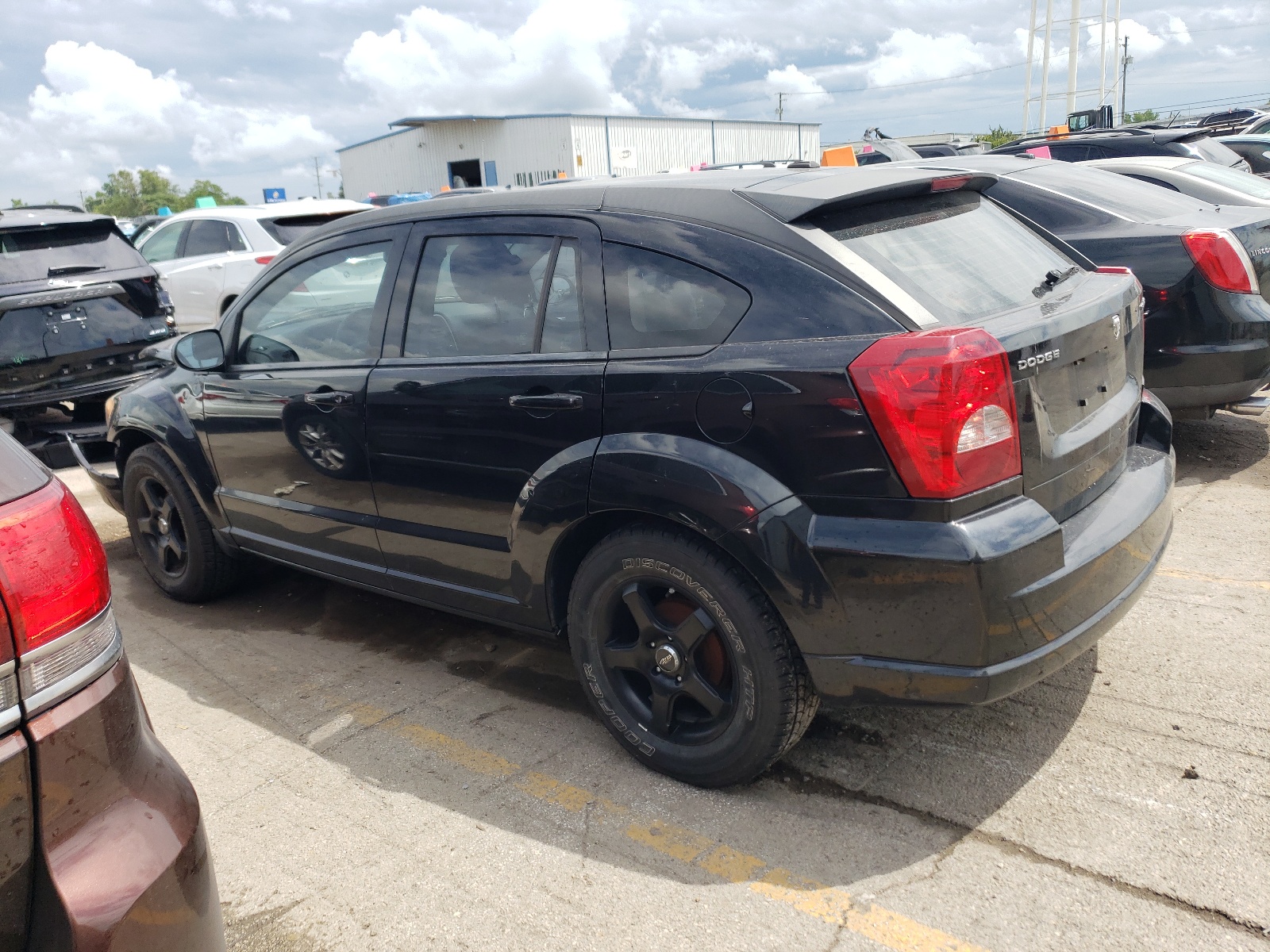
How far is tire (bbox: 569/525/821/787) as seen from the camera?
8.82ft

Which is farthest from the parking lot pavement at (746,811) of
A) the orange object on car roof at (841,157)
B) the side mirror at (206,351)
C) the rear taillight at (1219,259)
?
the orange object on car roof at (841,157)

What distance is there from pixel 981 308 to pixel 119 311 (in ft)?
23.1

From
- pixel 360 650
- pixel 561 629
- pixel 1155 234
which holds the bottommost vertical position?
pixel 360 650

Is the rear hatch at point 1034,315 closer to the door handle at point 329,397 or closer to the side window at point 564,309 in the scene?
the side window at point 564,309

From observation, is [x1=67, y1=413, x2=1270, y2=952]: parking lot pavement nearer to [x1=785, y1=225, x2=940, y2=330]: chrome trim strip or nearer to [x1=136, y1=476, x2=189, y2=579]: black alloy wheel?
[x1=136, y1=476, x2=189, y2=579]: black alloy wheel

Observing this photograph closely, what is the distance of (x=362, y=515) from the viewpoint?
3.72 m

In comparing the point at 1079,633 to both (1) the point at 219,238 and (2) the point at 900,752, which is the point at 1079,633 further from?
(1) the point at 219,238

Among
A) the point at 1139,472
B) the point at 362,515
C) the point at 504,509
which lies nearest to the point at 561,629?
the point at 504,509

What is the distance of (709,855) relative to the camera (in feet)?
8.80

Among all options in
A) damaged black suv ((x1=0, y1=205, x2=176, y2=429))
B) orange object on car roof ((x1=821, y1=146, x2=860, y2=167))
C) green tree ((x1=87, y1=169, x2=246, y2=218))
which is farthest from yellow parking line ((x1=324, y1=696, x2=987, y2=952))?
green tree ((x1=87, y1=169, x2=246, y2=218))

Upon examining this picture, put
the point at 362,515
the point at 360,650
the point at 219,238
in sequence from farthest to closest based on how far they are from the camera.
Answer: the point at 219,238
the point at 360,650
the point at 362,515

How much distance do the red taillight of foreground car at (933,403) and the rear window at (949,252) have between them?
224 millimetres

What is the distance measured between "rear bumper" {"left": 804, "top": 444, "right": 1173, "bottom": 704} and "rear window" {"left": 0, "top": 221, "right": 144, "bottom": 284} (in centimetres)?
701

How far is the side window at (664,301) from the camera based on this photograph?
2.73 metres
